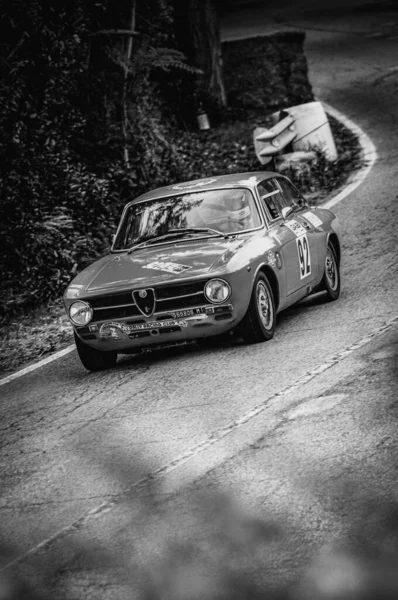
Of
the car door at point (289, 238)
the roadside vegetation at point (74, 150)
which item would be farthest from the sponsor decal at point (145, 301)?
the roadside vegetation at point (74, 150)

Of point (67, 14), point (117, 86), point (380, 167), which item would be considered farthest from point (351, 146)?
point (67, 14)

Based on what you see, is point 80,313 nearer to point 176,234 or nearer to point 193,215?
point 176,234

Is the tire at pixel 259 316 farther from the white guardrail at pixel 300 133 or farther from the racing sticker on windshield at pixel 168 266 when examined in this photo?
the white guardrail at pixel 300 133

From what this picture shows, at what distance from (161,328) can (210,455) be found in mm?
2692

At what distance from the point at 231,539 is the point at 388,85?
2005 centimetres

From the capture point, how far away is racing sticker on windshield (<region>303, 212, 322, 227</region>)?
33.6 feet

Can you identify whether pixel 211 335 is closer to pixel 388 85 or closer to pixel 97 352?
pixel 97 352

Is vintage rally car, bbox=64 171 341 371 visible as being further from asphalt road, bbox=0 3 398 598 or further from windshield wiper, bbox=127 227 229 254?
asphalt road, bbox=0 3 398 598

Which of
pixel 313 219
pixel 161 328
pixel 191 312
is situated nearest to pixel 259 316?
pixel 191 312

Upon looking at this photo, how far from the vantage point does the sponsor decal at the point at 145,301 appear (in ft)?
27.1

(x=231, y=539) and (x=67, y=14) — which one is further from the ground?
(x=67, y=14)

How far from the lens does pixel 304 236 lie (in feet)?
32.0

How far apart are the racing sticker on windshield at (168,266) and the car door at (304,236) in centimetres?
147

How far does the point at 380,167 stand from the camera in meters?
17.0
